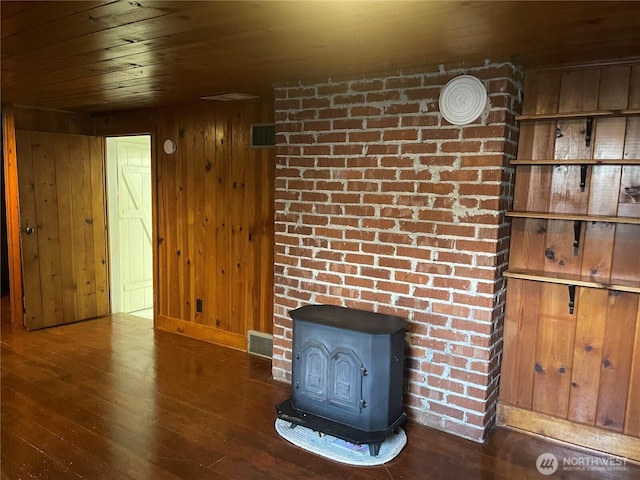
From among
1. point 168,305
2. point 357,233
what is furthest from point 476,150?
point 168,305

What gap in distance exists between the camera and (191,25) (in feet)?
6.36

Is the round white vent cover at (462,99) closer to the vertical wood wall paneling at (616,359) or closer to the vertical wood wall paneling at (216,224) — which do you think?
the vertical wood wall paneling at (616,359)

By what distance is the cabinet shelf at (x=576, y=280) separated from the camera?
234cm

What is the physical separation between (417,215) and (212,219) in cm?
200

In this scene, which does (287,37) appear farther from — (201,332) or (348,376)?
(201,332)

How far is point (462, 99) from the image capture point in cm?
249

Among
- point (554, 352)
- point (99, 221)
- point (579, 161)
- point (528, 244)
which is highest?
point (579, 161)

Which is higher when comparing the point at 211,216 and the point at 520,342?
the point at 211,216

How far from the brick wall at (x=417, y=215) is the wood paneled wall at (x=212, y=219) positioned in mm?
667

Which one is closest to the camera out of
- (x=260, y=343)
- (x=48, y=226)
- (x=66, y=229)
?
(x=260, y=343)

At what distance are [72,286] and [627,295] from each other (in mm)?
4464

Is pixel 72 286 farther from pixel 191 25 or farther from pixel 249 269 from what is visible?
pixel 191 25

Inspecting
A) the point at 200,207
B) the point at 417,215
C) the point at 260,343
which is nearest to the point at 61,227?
the point at 200,207

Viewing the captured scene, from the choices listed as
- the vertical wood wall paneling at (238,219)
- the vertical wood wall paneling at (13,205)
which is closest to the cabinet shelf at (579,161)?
the vertical wood wall paneling at (238,219)
